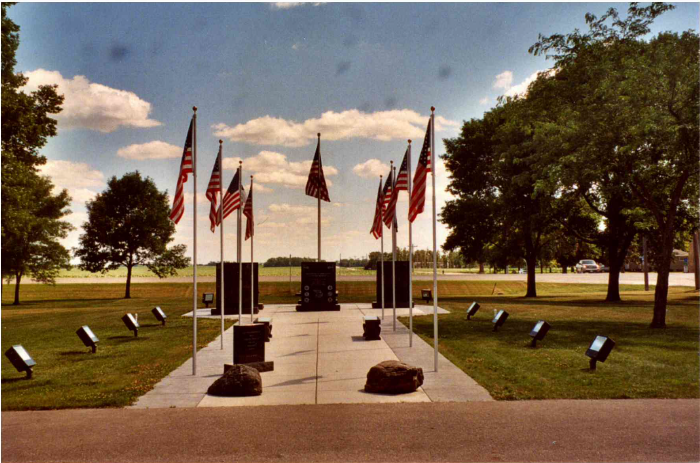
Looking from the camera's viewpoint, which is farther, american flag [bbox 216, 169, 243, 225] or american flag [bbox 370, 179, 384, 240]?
american flag [bbox 370, 179, 384, 240]

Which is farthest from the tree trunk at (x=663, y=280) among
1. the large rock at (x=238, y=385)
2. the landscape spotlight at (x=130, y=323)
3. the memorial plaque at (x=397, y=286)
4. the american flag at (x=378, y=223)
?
the landscape spotlight at (x=130, y=323)

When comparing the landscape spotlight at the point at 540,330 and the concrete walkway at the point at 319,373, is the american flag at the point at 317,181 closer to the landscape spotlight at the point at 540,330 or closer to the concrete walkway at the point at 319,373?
the concrete walkway at the point at 319,373

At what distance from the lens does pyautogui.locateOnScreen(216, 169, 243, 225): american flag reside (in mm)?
17141

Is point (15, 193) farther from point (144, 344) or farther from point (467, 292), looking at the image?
point (467, 292)

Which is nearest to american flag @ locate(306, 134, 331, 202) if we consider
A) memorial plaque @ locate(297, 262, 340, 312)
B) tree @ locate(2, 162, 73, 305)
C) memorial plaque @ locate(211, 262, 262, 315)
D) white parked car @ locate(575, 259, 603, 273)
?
memorial plaque @ locate(297, 262, 340, 312)

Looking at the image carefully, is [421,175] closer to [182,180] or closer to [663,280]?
[182,180]

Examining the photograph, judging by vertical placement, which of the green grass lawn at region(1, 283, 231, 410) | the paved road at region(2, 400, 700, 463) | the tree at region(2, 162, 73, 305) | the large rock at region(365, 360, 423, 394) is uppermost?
the tree at region(2, 162, 73, 305)

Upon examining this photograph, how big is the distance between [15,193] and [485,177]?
29.4 metres

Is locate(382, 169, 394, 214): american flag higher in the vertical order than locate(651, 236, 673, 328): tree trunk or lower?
higher

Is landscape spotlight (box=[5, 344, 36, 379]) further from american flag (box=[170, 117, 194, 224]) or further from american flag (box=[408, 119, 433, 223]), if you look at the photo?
american flag (box=[408, 119, 433, 223])

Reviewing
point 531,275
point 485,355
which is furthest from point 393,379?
point 531,275

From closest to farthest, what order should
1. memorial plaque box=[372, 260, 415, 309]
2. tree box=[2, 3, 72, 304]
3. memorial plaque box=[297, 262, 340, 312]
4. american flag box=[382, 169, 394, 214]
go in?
american flag box=[382, 169, 394, 214]
tree box=[2, 3, 72, 304]
memorial plaque box=[297, 262, 340, 312]
memorial plaque box=[372, 260, 415, 309]

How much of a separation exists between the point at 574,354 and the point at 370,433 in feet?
29.5

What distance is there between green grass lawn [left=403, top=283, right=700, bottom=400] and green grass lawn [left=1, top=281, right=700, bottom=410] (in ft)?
0.08
